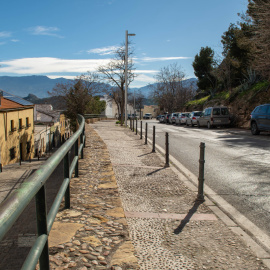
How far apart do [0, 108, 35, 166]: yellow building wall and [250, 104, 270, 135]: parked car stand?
23546 mm

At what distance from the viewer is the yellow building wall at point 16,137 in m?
31.7

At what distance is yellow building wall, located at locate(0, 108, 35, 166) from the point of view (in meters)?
31.7

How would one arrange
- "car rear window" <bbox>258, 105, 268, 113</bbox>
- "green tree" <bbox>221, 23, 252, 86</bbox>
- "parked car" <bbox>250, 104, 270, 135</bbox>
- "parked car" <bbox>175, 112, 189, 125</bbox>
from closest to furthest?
"parked car" <bbox>250, 104, 270, 135</bbox>
"car rear window" <bbox>258, 105, 268, 113</bbox>
"green tree" <bbox>221, 23, 252, 86</bbox>
"parked car" <bbox>175, 112, 189, 125</bbox>

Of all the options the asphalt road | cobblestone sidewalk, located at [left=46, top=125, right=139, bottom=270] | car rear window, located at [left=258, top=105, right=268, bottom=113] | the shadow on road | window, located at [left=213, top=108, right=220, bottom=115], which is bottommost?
the asphalt road

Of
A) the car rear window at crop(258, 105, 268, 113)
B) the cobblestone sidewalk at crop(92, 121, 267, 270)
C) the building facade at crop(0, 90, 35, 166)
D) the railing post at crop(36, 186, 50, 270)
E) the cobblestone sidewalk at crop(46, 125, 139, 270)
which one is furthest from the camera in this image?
the building facade at crop(0, 90, 35, 166)

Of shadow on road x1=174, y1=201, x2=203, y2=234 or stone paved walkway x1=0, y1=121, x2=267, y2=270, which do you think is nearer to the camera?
stone paved walkway x1=0, y1=121, x2=267, y2=270

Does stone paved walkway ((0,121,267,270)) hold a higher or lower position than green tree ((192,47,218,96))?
lower

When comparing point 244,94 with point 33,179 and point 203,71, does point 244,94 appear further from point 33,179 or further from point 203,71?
point 33,179

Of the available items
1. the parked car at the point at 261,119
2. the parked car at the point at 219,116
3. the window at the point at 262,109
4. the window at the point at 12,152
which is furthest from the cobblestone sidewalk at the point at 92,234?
the window at the point at 12,152

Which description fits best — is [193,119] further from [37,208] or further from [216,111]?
[37,208]

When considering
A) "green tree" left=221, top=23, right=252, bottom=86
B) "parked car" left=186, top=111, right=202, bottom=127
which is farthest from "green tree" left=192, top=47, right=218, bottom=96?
"parked car" left=186, top=111, right=202, bottom=127

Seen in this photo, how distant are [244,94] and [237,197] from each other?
2605cm

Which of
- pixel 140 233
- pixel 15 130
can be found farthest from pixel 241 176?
pixel 15 130

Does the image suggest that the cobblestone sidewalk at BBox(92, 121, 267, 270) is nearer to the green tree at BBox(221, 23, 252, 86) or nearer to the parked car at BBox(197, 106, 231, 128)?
the parked car at BBox(197, 106, 231, 128)
